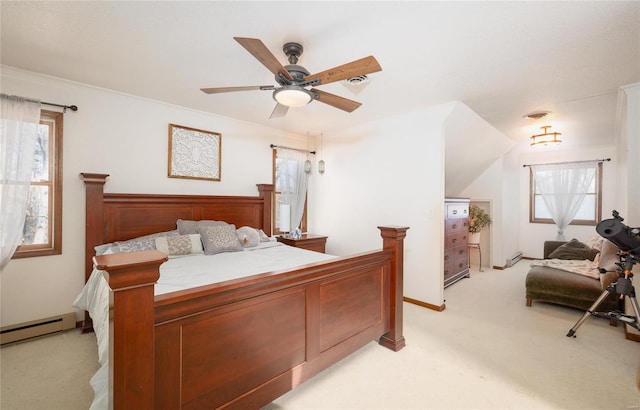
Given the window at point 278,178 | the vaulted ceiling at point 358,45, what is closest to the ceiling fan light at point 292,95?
the vaulted ceiling at point 358,45

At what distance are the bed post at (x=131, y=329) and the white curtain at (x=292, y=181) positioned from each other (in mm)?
3496

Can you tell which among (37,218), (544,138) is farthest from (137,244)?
(544,138)

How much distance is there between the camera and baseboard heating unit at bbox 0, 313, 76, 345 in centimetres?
249

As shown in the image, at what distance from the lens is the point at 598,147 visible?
17.4 ft

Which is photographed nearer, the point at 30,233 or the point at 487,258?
the point at 30,233

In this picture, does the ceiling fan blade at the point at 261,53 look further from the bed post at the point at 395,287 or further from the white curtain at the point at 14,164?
the white curtain at the point at 14,164

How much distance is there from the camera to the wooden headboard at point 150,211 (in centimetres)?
279

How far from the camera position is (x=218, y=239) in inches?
120

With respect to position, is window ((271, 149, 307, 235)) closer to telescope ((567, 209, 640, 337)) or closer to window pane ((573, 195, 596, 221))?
telescope ((567, 209, 640, 337))

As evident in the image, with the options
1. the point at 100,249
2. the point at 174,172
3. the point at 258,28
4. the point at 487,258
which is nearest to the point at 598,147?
the point at 487,258

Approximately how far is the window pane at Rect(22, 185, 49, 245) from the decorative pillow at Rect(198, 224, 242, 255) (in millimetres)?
1424

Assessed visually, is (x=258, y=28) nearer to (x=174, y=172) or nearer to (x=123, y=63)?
(x=123, y=63)

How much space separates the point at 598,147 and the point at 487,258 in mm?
2983

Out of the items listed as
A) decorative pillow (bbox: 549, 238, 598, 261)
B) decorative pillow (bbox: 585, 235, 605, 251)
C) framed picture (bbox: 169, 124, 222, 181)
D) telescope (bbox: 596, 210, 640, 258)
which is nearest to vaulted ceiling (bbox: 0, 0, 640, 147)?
framed picture (bbox: 169, 124, 222, 181)
